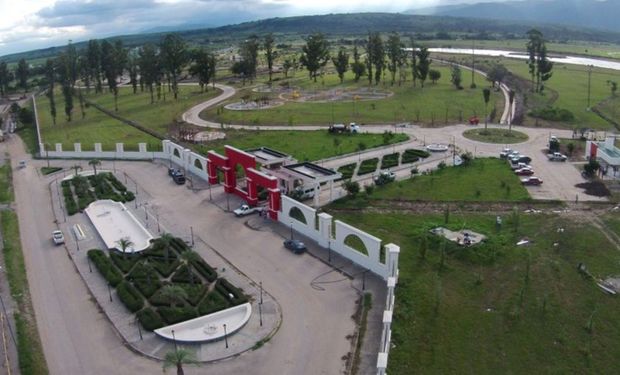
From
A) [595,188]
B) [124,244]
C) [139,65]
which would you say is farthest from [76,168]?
[139,65]

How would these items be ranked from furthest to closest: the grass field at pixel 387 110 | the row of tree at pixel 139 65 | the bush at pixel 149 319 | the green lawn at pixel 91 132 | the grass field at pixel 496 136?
the row of tree at pixel 139 65
the grass field at pixel 387 110
the green lawn at pixel 91 132
the grass field at pixel 496 136
the bush at pixel 149 319

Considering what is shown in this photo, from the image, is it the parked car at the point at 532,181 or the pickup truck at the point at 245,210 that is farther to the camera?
the parked car at the point at 532,181

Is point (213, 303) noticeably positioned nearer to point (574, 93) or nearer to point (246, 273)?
point (246, 273)

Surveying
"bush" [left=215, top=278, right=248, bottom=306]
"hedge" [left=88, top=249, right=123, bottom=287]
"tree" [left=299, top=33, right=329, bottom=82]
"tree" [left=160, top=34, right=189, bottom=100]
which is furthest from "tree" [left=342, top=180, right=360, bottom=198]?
"tree" [left=299, top=33, right=329, bottom=82]

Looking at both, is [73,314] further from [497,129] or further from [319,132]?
[497,129]

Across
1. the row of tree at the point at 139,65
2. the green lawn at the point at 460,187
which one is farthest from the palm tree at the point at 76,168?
the row of tree at the point at 139,65

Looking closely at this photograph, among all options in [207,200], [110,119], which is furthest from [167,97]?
[207,200]

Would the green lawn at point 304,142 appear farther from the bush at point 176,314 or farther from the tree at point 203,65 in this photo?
the tree at point 203,65
